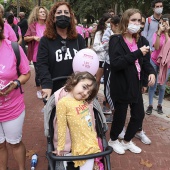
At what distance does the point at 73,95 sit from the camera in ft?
7.39

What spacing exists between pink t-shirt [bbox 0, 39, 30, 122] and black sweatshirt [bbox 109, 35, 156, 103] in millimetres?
1169

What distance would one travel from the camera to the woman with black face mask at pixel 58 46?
2785 millimetres

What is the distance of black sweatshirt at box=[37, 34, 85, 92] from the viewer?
2760mm

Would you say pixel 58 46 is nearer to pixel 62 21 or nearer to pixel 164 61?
pixel 62 21

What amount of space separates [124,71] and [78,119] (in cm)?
119

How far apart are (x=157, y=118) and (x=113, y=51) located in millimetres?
2425

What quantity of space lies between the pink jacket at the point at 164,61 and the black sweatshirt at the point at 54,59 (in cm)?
242

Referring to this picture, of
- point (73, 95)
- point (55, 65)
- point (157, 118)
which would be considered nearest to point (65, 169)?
point (73, 95)

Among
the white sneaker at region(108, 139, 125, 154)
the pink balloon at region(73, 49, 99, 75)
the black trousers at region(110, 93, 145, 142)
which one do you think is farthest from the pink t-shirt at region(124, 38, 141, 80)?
the white sneaker at region(108, 139, 125, 154)

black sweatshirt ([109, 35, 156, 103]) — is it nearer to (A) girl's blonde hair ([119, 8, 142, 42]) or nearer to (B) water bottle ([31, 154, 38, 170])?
(A) girl's blonde hair ([119, 8, 142, 42])

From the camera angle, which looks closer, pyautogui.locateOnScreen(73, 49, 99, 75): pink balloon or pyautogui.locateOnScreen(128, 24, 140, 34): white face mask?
pyautogui.locateOnScreen(73, 49, 99, 75): pink balloon

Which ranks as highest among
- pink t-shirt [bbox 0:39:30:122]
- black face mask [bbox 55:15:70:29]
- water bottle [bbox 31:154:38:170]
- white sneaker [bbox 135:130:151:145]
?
black face mask [bbox 55:15:70:29]

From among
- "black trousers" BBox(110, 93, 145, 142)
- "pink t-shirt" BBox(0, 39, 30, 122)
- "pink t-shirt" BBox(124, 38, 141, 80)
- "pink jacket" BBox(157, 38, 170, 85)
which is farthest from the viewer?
"pink jacket" BBox(157, 38, 170, 85)

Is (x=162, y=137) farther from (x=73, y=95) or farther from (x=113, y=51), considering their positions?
(x=73, y=95)
